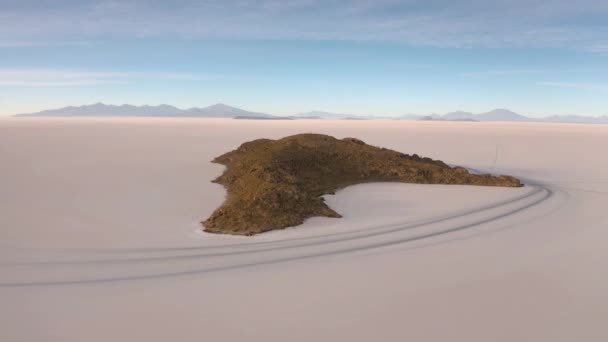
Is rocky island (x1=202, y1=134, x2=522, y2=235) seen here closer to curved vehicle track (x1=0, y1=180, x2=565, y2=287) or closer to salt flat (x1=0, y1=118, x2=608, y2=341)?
salt flat (x1=0, y1=118, x2=608, y2=341)

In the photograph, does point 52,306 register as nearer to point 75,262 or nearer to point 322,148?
point 75,262

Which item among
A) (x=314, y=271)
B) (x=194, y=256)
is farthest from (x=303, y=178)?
(x=314, y=271)

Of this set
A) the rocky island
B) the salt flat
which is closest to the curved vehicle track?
the salt flat

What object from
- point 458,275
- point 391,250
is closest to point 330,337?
point 458,275

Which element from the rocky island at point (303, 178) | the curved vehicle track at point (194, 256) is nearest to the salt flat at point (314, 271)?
the curved vehicle track at point (194, 256)

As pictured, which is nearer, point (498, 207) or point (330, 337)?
point (330, 337)

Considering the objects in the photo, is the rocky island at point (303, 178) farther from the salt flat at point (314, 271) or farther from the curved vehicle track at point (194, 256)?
the curved vehicle track at point (194, 256)

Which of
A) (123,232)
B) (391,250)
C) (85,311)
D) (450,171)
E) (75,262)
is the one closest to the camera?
(85,311)
